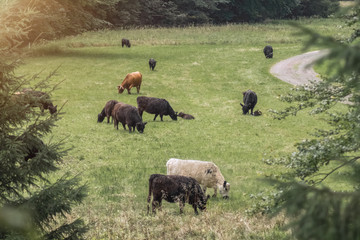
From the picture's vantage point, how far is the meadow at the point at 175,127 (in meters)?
10.7

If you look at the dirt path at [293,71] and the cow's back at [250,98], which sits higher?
the cow's back at [250,98]

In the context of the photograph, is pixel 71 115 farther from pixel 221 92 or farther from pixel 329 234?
pixel 329 234

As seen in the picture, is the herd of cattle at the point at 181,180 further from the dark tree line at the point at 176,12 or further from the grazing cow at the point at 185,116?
the dark tree line at the point at 176,12

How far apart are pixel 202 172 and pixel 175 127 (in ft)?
36.7

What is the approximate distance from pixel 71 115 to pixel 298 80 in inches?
784

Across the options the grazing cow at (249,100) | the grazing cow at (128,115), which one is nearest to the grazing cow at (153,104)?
the grazing cow at (128,115)

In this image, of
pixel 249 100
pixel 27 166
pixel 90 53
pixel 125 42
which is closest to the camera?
pixel 27 166

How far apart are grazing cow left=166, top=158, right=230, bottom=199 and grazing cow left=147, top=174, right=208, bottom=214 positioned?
1881 mm

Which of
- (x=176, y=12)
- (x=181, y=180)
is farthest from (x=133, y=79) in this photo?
(x=176, y=12)

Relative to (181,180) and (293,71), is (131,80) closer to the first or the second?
(293,71)

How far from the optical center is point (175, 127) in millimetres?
24859

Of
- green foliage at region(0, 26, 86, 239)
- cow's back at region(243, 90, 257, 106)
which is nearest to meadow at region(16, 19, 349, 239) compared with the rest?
green foliage at region(0, 26, 86, 239)

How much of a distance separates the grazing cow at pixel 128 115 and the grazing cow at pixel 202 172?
908 centimetres

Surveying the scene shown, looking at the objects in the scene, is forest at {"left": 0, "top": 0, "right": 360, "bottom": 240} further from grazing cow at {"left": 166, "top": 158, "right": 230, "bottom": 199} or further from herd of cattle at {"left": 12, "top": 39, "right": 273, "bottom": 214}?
grazing cow at {"left": 166, "top": 158, "right": 230, "bottom": 199}
